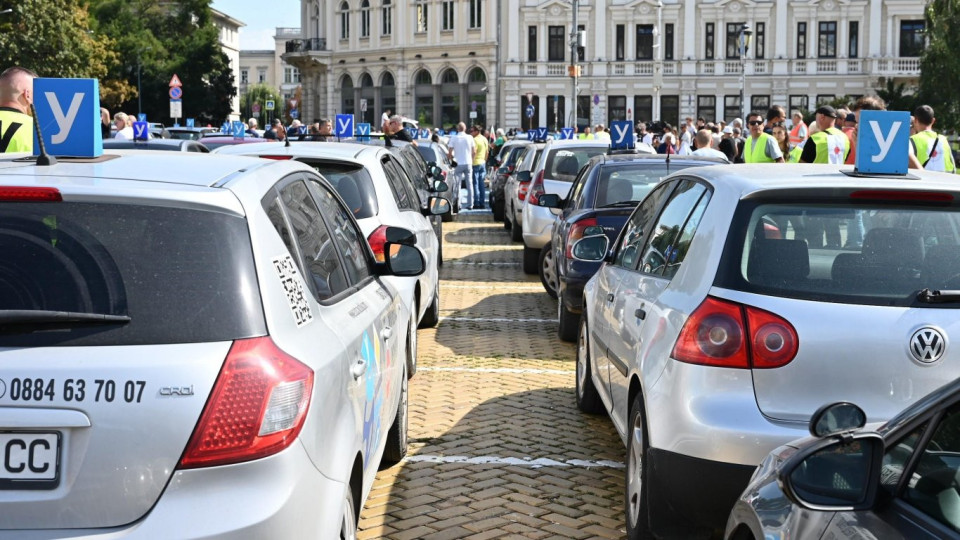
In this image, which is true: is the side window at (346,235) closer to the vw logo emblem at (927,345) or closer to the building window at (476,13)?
the vw logo emblem at (927,345)

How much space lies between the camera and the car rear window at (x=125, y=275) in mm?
3301

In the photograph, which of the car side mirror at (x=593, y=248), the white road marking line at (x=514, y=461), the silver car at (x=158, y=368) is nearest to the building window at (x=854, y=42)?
the car side mirror at (x=593, y=248)

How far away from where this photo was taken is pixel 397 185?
10.2 metres

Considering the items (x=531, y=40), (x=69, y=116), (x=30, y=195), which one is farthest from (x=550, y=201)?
(x=531, y=40)

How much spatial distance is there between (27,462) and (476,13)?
82.7m

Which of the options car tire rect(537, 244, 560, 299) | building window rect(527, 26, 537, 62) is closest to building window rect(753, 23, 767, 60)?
building window rect(527, 26, 537, 62)

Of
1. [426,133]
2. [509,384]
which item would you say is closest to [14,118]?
[509,384]

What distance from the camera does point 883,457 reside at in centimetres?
276

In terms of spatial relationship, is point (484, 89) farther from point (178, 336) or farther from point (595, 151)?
point (178, 336)

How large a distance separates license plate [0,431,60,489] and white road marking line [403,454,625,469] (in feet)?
12.5

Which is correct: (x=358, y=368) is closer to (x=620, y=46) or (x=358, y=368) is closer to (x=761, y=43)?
(x=761, y=43)

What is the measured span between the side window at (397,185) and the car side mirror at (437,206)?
0.60 meters

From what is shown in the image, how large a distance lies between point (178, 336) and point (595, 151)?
13.0 m

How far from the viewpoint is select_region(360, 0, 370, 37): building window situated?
9119 centimetres
